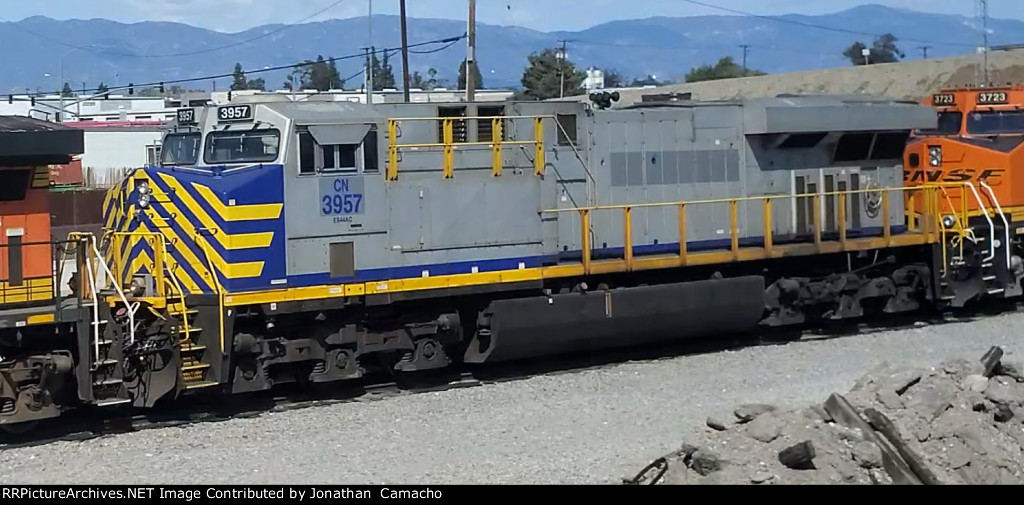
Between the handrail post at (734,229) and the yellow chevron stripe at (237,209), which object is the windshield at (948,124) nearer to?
the handrail post at (734,229)

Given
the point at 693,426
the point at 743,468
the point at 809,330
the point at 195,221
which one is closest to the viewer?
the point at 743,468

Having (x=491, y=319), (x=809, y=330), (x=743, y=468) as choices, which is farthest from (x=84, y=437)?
(x=809, y=330)

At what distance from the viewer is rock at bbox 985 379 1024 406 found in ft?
29.2

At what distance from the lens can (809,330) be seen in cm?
1664

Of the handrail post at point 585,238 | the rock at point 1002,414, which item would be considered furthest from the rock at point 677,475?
the handrail post at point 585,238

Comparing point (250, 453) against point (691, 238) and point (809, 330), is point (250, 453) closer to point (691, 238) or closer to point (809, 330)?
point (691, 238)

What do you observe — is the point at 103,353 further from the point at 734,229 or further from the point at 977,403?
the point at 734,229

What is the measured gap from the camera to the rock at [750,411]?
27.7 ft

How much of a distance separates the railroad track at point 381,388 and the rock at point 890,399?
5232mm

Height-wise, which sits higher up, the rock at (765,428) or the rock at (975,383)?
the rock at (975,383)

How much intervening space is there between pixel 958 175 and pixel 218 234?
11.0 meters

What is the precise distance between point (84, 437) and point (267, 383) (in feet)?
6.36

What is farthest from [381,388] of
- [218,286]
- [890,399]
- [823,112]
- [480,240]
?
[823,112]

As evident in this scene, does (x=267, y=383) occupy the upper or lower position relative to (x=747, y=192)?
→ lower
